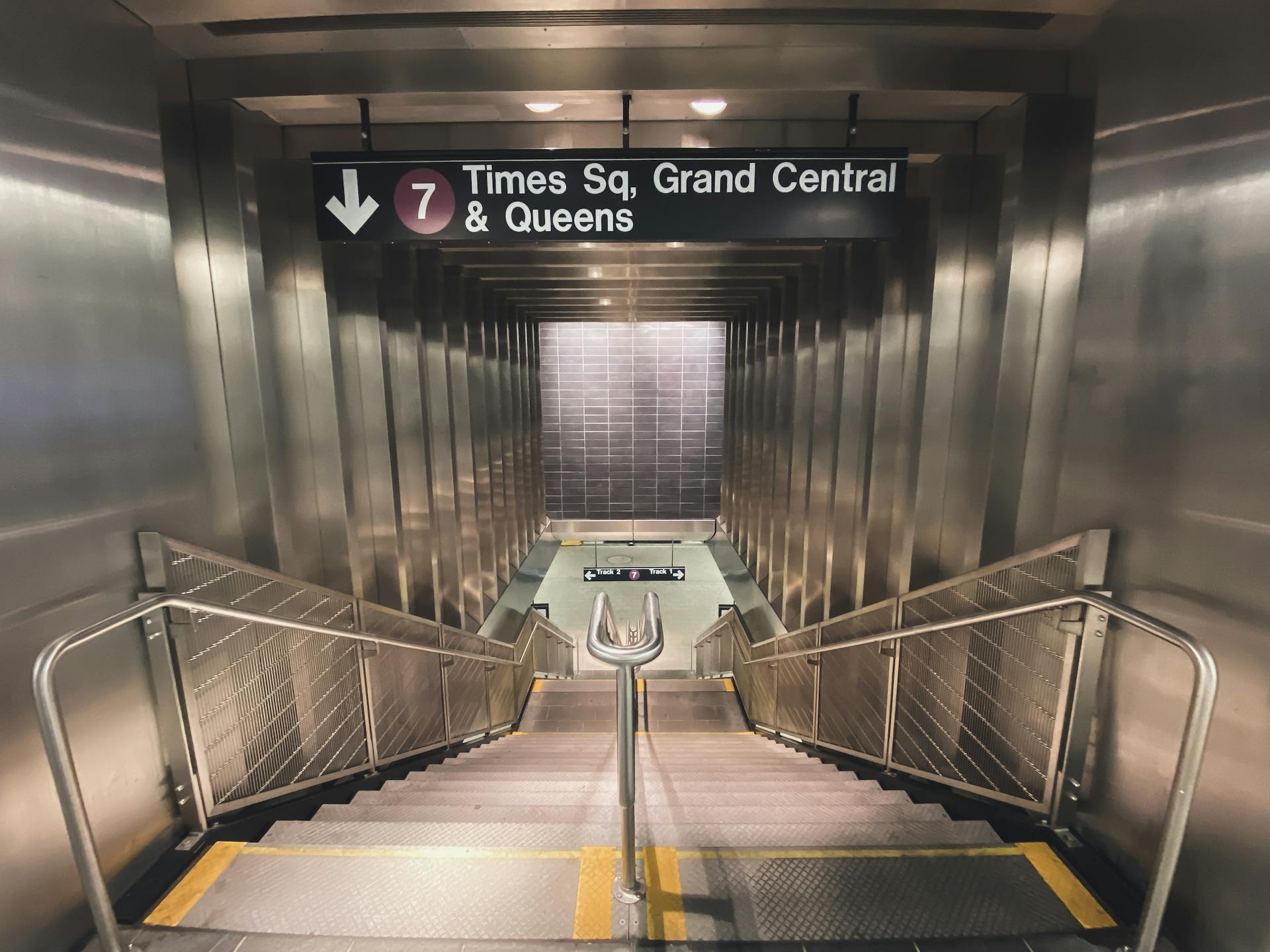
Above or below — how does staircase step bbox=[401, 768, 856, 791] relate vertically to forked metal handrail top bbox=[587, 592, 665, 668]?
below

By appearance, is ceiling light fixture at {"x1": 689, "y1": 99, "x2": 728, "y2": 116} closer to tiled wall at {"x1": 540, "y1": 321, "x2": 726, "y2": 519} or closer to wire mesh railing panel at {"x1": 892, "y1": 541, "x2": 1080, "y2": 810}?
wire mesh railing panel at {"x1": 892, "y1": 541, "x2": 1080, "y2": 810}

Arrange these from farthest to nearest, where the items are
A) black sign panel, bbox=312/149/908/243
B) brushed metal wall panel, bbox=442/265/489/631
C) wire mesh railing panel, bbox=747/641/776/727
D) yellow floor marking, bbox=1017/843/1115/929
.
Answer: brushed metal wall panel, bbox=442/265/489/631
wire mesh railing panel, bbox=747/641/776/727
black sign panel, bbox=312/149/908/243
yellow floor marking, bbox=1017/843/1115/929

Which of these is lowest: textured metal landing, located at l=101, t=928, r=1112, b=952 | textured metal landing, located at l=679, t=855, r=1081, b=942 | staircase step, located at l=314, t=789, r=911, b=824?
staircase step, located at l=314, t=789, r=911, b=824

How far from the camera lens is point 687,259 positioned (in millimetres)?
5477

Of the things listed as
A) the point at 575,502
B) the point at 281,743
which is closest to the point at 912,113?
the point at 281,743

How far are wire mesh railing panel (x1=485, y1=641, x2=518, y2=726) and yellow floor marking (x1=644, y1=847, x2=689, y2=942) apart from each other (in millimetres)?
3848

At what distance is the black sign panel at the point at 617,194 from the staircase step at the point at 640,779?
8.26ft

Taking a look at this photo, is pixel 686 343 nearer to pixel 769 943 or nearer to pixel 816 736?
pixel 816 736

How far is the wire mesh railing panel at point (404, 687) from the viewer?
3.66m

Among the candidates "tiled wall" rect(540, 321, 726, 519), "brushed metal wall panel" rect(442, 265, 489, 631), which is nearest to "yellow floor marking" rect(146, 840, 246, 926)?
"brushed metal wall panel" rect(442, 265, 489, 631)

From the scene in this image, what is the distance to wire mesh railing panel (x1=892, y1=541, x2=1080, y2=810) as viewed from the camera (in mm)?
2105

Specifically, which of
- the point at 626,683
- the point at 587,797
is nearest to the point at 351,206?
the point at 626,683

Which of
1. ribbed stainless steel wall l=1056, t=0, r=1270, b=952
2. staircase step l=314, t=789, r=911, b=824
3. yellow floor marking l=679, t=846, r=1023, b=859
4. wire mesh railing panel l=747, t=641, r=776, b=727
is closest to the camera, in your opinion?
ribbed stainless steel wall l=1056, t=0, r=1270, b=952

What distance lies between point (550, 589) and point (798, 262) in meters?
8.21
